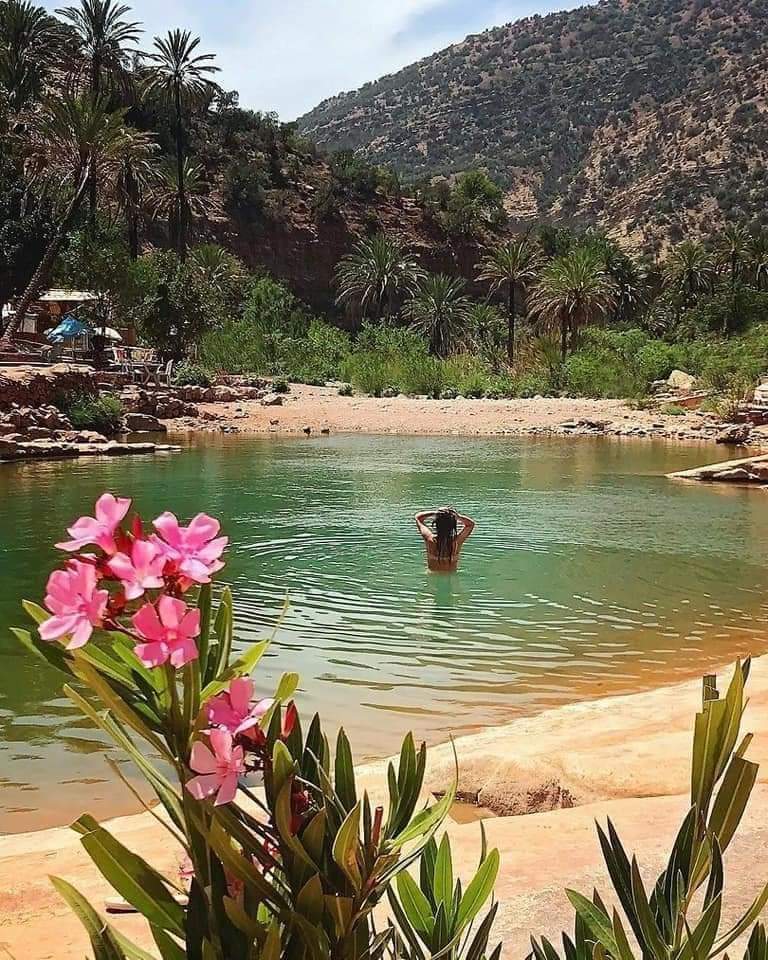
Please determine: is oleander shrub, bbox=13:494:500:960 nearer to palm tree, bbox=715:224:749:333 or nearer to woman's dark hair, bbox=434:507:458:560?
A: woman's dark hair, bbox=434:507:458:560

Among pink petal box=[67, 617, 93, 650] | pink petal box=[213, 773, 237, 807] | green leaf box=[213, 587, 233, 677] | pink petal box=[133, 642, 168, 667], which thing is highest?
pink petal box=[67, 617, 93, 650]

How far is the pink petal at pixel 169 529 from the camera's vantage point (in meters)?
1.11

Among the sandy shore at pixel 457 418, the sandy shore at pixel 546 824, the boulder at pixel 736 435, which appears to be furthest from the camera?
the sandy shore at pixel 457 418

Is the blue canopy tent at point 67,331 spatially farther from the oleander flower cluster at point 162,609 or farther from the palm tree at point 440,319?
the oleander flower cluster at point 162,609

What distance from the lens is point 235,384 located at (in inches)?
1470

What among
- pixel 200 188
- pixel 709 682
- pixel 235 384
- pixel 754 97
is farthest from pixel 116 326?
pixel 754 97

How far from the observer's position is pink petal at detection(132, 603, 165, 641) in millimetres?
1034

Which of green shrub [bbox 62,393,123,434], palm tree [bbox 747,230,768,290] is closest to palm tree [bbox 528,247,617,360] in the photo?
palm tree [bbox 747,230,768,290]

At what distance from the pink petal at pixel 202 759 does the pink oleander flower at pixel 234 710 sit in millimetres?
36

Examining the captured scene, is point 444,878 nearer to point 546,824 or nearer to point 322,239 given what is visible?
point 546,824

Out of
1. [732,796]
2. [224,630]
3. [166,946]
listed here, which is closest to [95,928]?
[166,946]

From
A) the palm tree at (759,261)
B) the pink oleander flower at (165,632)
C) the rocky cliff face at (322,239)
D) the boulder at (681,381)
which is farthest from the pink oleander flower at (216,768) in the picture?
the palm tree at (759,261)

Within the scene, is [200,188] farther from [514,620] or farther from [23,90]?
[514,620]

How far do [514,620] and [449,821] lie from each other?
213 inches
